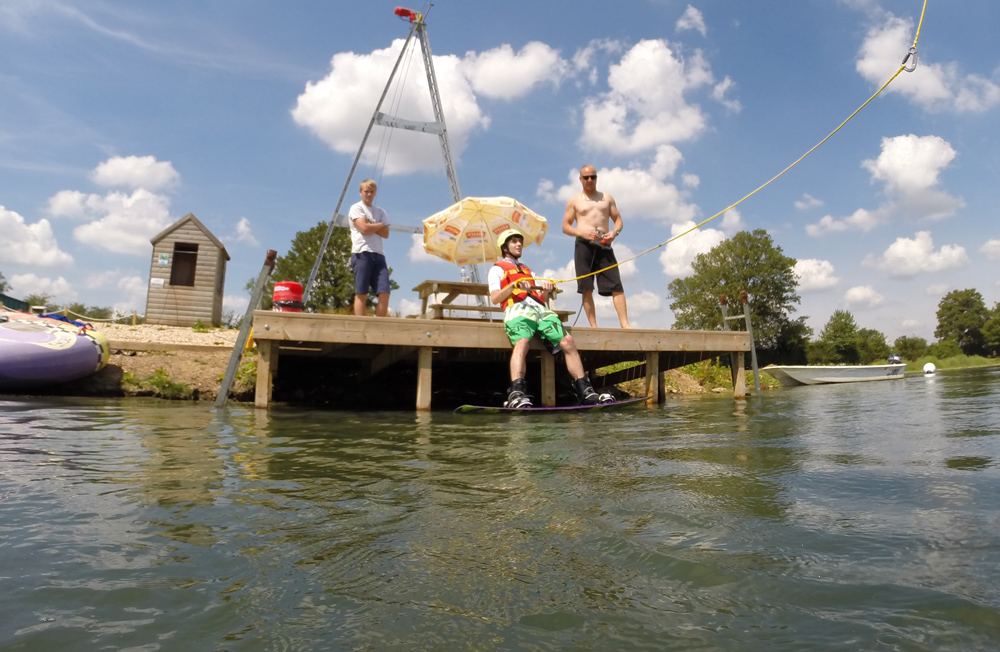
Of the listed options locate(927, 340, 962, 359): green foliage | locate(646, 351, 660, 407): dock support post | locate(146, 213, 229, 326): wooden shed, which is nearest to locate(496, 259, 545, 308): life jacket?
locate(646, 351, 660, 407): dock support post

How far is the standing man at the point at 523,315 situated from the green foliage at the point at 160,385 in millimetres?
4110

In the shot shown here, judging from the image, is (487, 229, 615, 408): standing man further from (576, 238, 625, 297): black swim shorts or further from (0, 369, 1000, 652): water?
(0, 369, 1000, 652): water

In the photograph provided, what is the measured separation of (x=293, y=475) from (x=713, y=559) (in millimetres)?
1916

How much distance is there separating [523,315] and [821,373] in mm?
13875

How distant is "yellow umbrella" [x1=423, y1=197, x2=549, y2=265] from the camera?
9.72 metres

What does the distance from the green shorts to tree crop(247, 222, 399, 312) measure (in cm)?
2197

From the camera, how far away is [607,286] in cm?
760

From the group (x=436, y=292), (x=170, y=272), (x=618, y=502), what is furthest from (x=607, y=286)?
(x=170, y=272)

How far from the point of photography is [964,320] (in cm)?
6144

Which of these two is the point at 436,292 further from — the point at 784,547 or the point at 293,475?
the point at 784,547

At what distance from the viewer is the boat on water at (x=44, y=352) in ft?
22.4

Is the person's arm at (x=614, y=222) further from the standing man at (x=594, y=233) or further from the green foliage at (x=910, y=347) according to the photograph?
the green foliage at (x=910, y=347)

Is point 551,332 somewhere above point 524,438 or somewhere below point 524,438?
above

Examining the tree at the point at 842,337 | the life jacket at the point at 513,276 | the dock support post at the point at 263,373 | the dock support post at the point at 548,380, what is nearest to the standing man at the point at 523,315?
the life jacket at the point at 513,276
